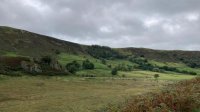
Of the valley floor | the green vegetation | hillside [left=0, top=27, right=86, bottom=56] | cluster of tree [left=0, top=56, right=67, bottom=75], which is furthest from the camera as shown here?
hillside [left=0, top=27, right=86, bottom=56]

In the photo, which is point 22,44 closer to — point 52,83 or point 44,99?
point 52,83

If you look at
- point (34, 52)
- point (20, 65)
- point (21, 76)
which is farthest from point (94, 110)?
point (34, 52)

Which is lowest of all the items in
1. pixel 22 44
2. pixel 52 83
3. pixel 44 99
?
pixel 44 99

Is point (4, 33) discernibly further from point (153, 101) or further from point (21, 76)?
point (153, 101)

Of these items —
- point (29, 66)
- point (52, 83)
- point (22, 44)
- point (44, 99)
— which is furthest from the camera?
point (22, 44)

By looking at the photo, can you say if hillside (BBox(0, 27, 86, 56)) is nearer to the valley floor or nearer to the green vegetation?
the green vegetation

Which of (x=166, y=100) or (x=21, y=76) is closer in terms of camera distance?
(x=166, y=100)

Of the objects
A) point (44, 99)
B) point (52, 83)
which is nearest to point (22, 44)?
point (52, 83)

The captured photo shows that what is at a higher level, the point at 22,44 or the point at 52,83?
the point at 22,44

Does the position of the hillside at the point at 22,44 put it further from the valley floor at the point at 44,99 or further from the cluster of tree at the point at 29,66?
the valley floor at the point at 44,99

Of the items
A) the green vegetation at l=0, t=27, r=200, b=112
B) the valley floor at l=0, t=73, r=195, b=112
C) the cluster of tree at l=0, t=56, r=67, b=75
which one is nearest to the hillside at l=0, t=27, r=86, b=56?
the green vegetation at l=0, t=27, r=200, b=112

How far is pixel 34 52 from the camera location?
167 m

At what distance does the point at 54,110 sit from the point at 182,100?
17.0 metres

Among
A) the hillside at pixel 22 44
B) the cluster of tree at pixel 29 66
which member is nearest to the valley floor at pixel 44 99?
the cluster of tree at pixel 29 66
